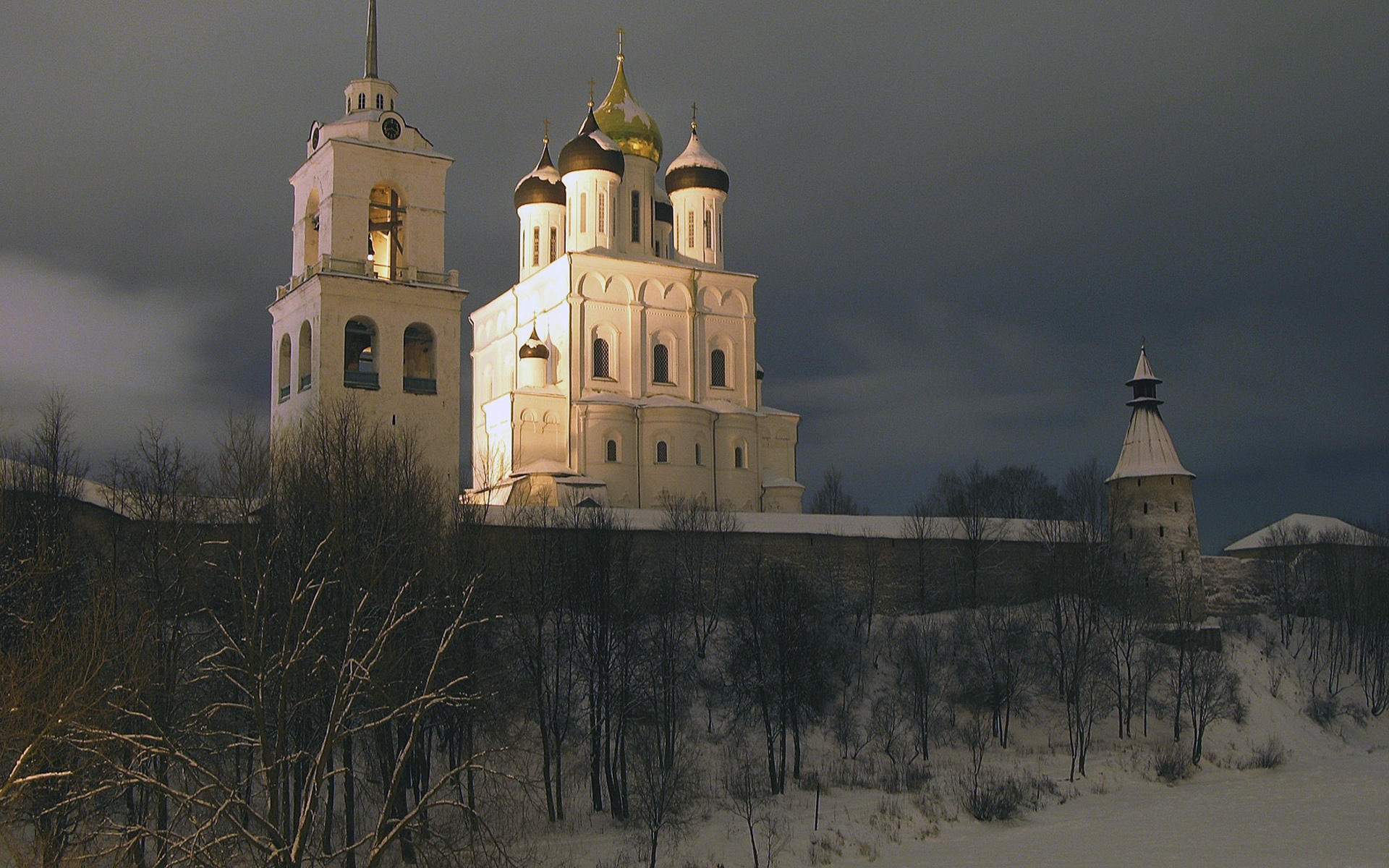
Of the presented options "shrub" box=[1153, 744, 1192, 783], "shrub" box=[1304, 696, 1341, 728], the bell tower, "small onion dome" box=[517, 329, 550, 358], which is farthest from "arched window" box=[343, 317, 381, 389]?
"shrub" box=[1304, 696, 1341, 728]

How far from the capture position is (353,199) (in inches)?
1014

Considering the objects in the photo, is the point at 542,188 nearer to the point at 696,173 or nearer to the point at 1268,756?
the point at 696,173

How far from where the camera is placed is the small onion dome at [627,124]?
3703 centimetres

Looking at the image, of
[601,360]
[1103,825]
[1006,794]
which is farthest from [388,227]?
[1103,825]

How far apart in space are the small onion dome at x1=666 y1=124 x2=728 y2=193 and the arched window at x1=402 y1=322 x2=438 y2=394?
37.5 feet

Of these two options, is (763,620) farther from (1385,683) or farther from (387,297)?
(1385,683)

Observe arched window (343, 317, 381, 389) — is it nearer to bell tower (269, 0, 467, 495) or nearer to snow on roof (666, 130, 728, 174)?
bell tower (269, 0, 467, 495)

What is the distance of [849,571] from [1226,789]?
27.5 feet

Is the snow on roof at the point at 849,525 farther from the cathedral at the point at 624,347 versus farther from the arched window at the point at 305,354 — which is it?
the arched window at the point at 305,354

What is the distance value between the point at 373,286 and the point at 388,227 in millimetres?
1435

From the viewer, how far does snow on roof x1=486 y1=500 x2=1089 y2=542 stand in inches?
1115

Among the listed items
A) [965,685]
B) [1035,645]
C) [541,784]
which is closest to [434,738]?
[541,784]

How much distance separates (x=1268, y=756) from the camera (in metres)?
25.7

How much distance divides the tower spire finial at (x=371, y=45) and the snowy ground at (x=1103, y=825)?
561 inches
